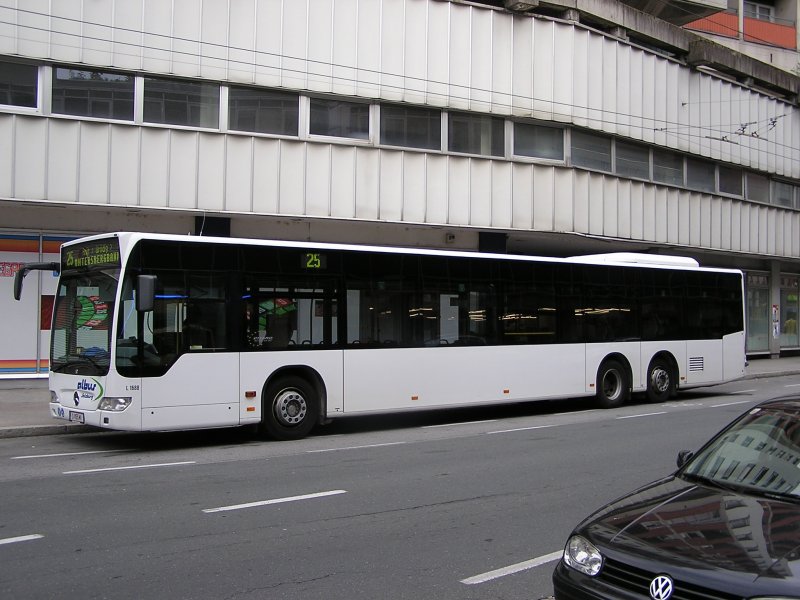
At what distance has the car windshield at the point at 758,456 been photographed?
178 inches

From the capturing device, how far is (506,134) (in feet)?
76.4

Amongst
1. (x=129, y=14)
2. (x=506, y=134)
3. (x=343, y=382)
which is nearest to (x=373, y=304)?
(x=343, y=382)

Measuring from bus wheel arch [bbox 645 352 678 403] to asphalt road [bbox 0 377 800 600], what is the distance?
4385 mm

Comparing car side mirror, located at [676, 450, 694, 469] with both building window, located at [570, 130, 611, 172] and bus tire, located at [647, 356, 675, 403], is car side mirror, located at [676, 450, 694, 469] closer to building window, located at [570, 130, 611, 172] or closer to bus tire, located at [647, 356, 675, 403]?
bus tire, located at [647, 356, 675, 403]

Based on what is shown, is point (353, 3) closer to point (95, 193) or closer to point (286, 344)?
point (95, 193)

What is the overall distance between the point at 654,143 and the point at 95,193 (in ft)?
60.0

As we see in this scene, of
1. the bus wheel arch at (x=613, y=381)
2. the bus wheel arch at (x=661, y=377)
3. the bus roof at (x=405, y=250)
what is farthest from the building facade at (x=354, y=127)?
the bus wheel arch at (x=613, y=381)

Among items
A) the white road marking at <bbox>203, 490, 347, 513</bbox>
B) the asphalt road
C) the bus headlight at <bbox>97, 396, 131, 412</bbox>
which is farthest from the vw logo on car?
the bus headlight at <bbox>97, 396, 131, 412</bbox>

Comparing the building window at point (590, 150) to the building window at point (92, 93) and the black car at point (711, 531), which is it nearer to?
the building window at point (92, 93)

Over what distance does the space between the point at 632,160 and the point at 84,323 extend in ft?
66.6

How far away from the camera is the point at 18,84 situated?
681 inches

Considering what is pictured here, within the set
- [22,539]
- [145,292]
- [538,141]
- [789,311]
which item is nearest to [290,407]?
[145,292]

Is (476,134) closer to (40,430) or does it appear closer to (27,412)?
(27,412)

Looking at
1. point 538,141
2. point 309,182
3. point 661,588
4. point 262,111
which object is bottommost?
point 661,588
